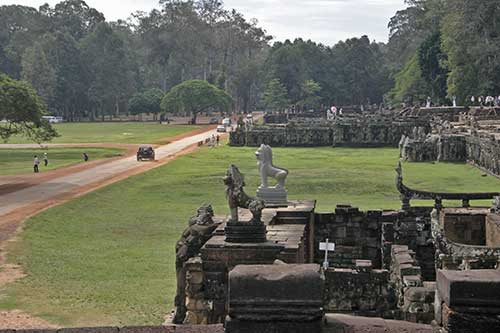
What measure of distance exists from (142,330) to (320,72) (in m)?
130

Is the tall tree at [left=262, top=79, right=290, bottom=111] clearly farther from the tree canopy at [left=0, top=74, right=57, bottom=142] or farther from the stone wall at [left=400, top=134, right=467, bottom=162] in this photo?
the tree canopy at [left=0, top=74, right=57, bottom=142]

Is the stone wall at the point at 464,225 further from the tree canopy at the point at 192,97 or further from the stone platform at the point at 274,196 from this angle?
the tree canopy at the point at 192,97

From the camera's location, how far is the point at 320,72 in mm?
134875

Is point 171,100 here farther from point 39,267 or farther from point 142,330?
point 142,330

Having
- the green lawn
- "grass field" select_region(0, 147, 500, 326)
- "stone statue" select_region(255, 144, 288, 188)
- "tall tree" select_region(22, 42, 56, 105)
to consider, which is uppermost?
"tall tree" select_region(22, 42, 56, 105)

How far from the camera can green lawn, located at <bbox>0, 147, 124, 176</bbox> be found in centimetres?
5594

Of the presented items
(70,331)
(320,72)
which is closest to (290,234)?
(70,331)

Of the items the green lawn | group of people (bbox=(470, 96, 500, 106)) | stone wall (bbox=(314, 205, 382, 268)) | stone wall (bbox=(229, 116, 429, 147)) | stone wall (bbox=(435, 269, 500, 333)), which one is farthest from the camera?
group of people (bbox=(470, 96, 500, 106))

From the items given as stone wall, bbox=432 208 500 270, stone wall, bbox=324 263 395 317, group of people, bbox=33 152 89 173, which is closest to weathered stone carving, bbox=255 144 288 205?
stone wall, bbox=432 208 500 270

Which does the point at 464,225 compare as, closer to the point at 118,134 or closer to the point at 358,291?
the point at 358,291

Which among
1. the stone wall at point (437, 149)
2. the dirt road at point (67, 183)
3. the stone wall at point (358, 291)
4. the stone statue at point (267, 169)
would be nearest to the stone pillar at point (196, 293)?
the stone wall at point (358, 291)

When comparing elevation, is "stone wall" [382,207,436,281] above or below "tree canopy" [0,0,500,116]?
below

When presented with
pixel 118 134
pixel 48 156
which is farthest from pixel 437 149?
pixel 118 134

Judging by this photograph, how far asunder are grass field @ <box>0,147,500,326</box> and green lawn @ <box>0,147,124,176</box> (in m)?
9.08
